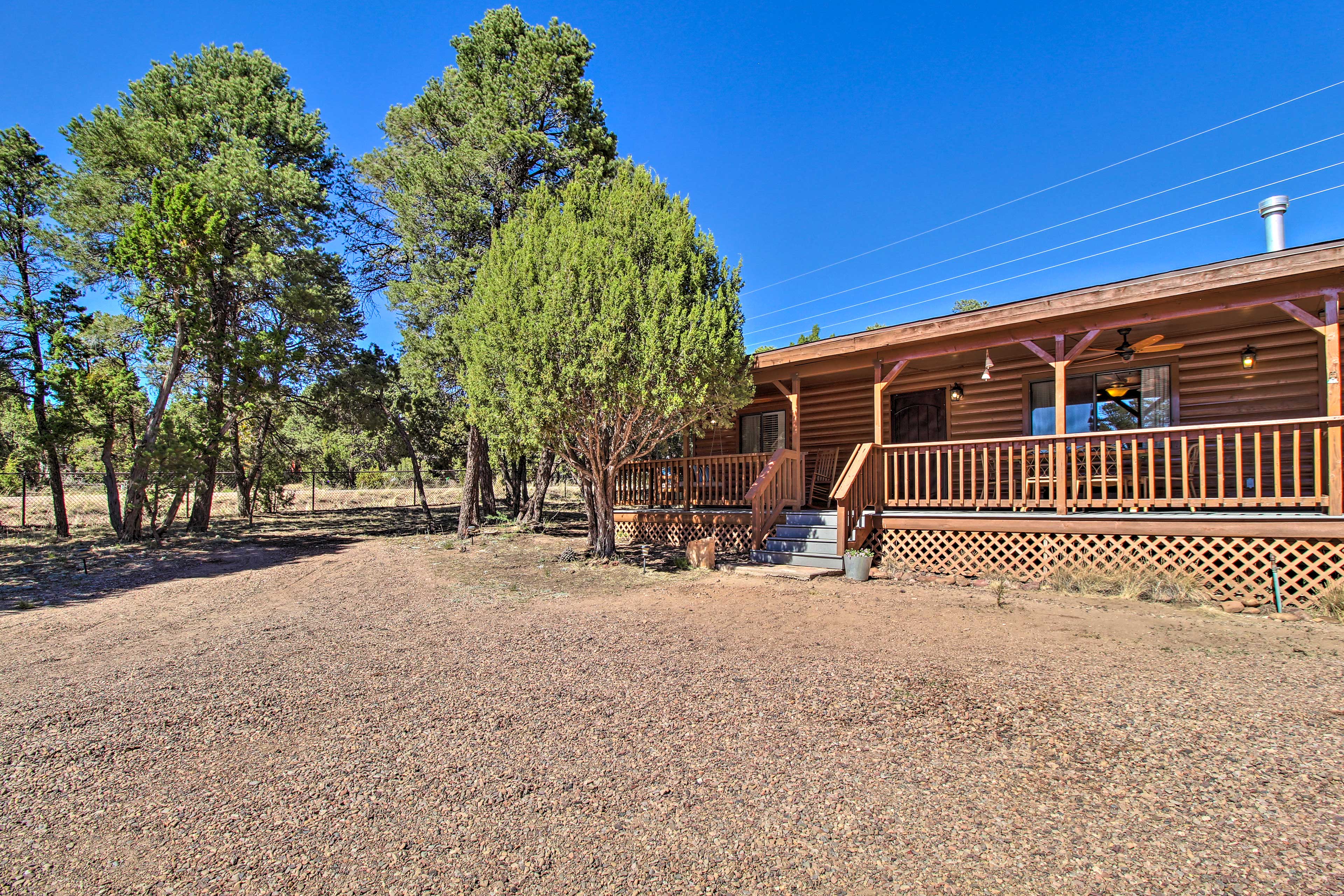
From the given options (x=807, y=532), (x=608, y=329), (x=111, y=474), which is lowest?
(x=807, y=532)

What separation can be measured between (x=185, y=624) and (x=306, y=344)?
12.1 meters

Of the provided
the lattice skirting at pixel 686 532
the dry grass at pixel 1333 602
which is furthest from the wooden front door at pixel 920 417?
the dry grass at pixel 1333 602

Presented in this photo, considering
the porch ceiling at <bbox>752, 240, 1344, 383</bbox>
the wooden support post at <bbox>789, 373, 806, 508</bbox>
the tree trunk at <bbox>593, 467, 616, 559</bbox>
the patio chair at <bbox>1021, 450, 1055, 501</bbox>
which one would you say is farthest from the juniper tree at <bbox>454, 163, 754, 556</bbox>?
the patio chair at <bbox>1021, 450, 1055, 501</bbox>

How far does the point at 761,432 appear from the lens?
13.3 m

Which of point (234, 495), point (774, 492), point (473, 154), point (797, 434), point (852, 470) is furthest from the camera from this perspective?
point (234, 495)

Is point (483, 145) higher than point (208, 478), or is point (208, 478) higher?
point (483, 145)

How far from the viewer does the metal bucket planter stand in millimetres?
7863

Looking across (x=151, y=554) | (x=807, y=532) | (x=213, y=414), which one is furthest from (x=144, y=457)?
(x=807, y=532)

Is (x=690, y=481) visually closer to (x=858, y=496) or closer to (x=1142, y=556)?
(x=858, y=496)

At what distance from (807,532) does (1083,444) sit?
4002mm

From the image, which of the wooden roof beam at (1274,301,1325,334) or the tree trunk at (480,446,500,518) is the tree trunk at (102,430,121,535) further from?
the wooden roof beam at (1274,301,1325,334)

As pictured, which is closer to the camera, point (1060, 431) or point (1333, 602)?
point (1333, 602)

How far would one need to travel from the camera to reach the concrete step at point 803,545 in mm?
→ 8484

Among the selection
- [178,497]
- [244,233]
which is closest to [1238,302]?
[178,497]
